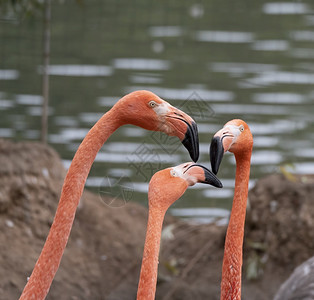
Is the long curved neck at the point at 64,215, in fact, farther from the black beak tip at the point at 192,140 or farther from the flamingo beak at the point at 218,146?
the flamingo beak at the point at 218,146

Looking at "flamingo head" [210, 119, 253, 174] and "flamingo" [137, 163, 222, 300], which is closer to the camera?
"flamingo" [137, 163, 222, 300]

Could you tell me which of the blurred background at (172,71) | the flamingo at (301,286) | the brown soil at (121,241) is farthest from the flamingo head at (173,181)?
the blurred background at (172,71)

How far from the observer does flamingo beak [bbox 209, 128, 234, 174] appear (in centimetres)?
272

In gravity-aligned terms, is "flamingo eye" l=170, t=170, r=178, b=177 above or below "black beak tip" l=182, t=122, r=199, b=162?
below

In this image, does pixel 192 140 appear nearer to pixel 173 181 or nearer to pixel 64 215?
pixel 173 181

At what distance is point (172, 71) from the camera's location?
6371mm

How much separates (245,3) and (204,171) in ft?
13.5

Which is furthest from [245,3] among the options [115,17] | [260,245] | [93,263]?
[93,263]

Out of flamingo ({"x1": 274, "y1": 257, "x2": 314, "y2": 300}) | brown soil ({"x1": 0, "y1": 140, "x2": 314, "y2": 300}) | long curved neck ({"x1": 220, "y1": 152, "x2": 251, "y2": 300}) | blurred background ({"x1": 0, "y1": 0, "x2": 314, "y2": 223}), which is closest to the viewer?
long curved neck ({"x1": 220, "y1": 152, "x2": 251, "y2": 300})

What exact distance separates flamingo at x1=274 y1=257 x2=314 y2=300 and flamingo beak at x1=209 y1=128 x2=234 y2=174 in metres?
1.26

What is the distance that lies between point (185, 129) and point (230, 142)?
0.32 metres

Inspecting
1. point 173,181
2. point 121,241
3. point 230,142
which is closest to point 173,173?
point 173,181

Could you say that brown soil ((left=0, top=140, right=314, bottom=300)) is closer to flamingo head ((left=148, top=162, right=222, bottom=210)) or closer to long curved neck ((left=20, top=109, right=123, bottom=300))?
long curved neck ((left=20, top=109, right=123, bottom=300))

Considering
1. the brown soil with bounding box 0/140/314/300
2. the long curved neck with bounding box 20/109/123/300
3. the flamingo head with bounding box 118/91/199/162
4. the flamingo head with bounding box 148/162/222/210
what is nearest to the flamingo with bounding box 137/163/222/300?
the flamingo head with bounding box 148/162/222/210
